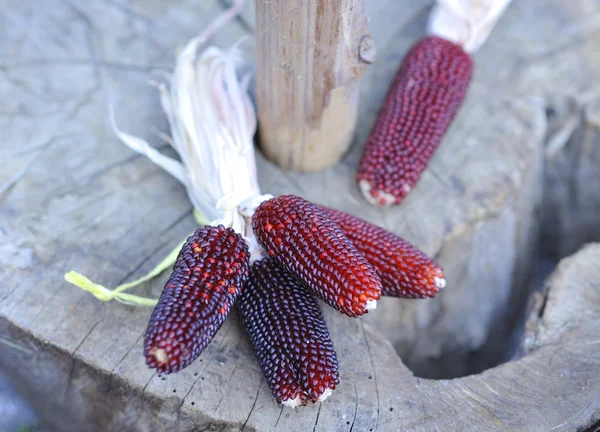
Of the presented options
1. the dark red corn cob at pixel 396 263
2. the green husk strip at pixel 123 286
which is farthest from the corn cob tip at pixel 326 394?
the green husk strip at pixel 123 286

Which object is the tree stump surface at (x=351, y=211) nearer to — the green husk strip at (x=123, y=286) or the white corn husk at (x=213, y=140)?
the green husk strip at (x=123, y=286)

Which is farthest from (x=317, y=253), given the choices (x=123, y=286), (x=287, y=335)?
(x=123, y=286)

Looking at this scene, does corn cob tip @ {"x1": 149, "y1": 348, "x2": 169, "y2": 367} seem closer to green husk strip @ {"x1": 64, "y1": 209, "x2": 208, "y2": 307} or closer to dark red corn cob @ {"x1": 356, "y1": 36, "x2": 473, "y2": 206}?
green husk strip @ {"x1": 64, "y1": 209, "x2": 208, "y2": 307}

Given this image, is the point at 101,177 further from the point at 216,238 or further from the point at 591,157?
the point at 591,157

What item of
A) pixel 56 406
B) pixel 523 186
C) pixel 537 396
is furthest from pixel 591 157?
pixel 56 406

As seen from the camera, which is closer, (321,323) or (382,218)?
(321,323)

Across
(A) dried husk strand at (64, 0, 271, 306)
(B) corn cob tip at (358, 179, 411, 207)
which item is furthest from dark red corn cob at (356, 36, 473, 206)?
(A) dried husk strand at (64, 0, 271, 306)
